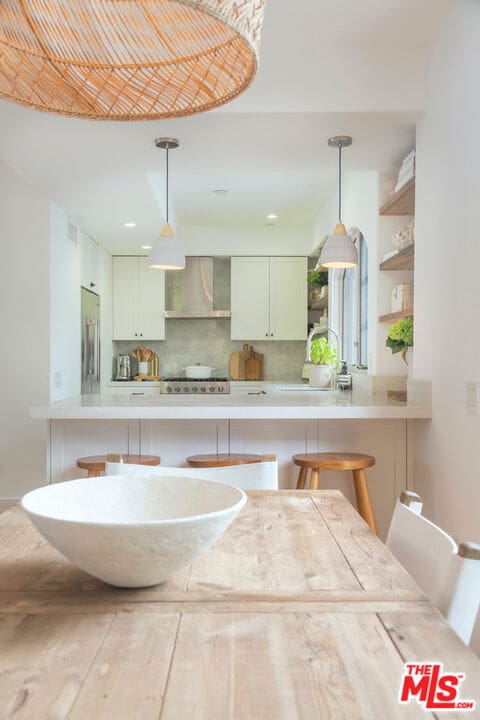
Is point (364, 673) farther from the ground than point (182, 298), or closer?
closer

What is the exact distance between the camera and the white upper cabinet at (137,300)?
7086 millimetres

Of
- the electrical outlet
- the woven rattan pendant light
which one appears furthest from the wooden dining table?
the electrical outlet

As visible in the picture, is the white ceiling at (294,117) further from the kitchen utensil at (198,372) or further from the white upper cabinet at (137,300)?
the kitchen utensil at (198,372)

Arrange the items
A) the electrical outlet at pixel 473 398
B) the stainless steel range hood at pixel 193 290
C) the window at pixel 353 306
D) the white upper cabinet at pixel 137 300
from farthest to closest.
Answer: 1. the stainless steel range hood at pixel 193 290
2. the white upper cabinet at pixel 137 300
3. the window at pixel 353 306
4. the electrical outlet at pixel 473 398

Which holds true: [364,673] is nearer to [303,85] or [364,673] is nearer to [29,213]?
[303,85]

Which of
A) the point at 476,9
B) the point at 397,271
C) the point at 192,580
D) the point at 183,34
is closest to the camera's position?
the point at 192,580

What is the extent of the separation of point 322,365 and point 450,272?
2.22m

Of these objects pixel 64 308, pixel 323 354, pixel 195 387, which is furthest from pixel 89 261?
pixel 323 354

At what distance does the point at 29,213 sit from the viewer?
15.1 feet

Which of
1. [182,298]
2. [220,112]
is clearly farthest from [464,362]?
[182,298]

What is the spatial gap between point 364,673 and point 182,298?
6636 mm

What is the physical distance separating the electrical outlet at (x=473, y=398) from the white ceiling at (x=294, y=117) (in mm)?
1462
